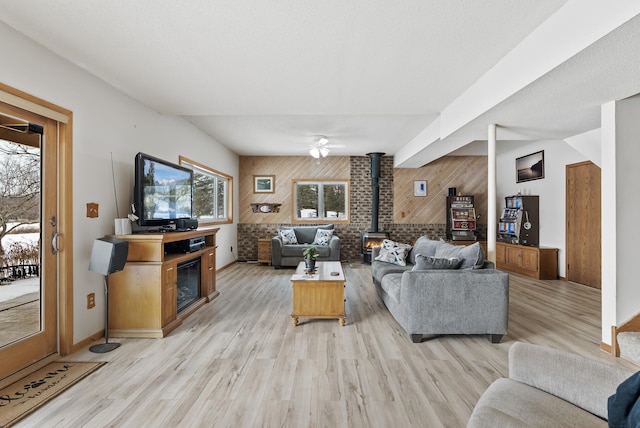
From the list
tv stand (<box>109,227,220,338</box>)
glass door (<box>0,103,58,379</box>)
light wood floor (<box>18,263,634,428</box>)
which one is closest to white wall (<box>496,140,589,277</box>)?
light wood floor (<box>18,263,634,428</box>)

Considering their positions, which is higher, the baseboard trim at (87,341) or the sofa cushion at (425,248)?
the sofa cushion at (425,248)

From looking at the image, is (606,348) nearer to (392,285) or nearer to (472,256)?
(472,256)

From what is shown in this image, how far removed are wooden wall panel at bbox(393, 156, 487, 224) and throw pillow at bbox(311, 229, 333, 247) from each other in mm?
1816

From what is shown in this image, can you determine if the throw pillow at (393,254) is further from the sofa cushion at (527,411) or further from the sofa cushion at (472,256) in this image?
the sofa cushion at (527,411)

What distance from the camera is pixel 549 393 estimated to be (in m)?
1.44

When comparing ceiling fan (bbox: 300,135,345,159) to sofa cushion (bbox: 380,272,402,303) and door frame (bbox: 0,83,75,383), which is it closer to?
sofa cushion (bbox: 380,272,402,303)

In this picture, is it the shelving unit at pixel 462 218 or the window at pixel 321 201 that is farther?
the window at pixel 321 201

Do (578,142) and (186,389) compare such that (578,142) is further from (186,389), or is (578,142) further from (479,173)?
(186,389)

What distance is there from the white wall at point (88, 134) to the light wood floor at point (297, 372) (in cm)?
75

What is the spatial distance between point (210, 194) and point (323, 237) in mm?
2610

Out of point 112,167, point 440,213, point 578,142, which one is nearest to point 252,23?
point 112,167

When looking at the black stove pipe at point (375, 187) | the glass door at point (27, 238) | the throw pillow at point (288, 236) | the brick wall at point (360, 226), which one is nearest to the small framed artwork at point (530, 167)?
the brick wall at point (360, 226)

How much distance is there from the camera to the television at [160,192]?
3446 mm

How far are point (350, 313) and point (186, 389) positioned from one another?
2127mm
